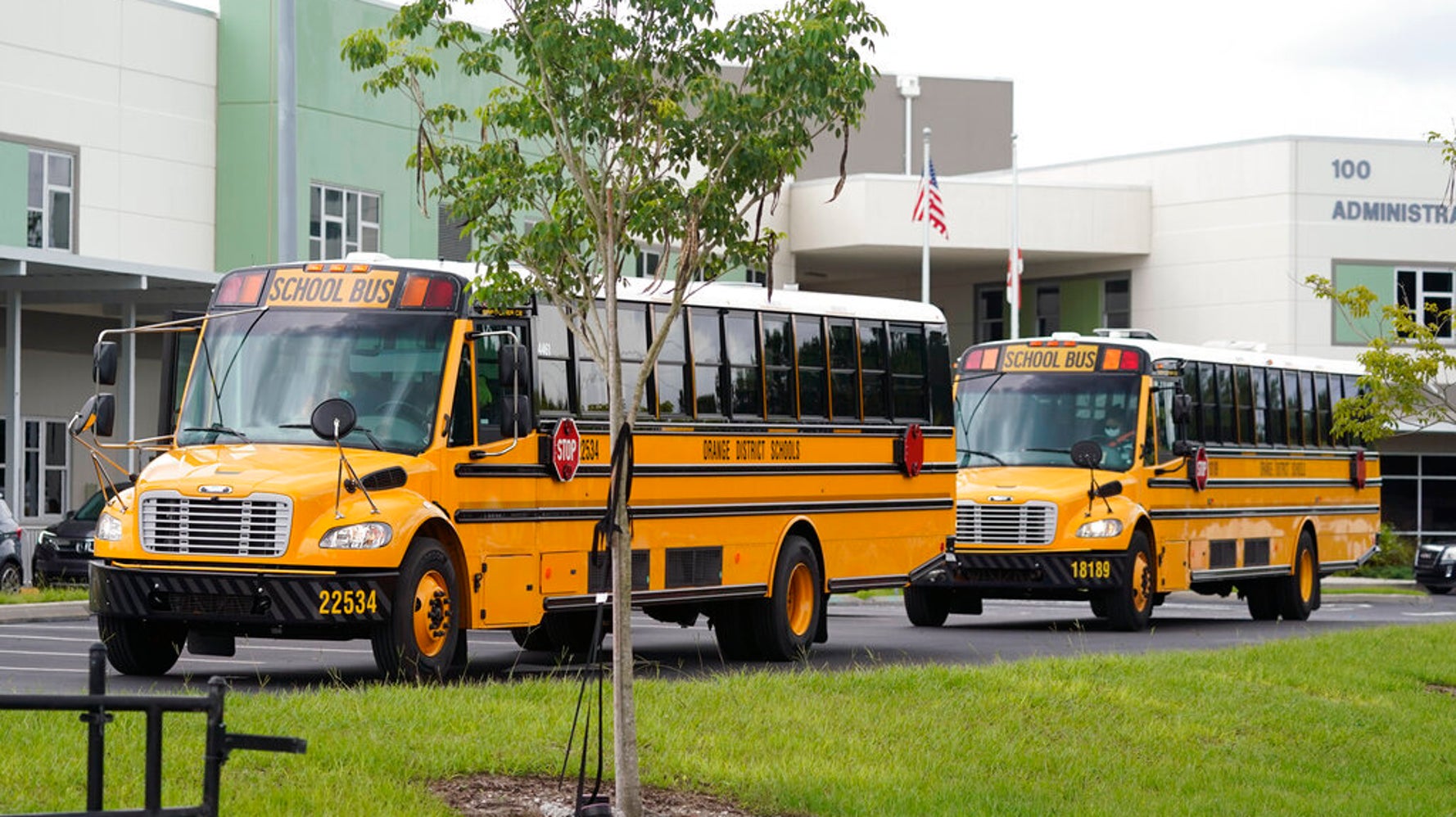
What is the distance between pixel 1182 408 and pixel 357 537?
492 inches

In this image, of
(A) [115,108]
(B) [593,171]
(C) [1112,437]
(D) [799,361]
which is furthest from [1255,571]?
(A) [115,108]

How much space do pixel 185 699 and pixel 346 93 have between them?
36048 millimetres

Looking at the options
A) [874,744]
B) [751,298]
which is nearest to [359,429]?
[751,298]

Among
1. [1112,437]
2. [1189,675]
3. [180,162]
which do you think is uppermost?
[180,162]

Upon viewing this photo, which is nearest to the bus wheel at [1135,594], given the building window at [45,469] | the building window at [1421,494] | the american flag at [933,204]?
the building window at [45,469]

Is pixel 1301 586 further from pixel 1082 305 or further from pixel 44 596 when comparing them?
pixel 1082 305

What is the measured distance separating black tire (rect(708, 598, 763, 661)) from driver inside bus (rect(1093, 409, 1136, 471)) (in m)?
6.71

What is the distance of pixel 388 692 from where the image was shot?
42.5 feet

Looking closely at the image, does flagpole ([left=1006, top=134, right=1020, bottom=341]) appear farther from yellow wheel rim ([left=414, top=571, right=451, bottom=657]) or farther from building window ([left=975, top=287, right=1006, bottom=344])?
yellow wheel rim ([left=414, top=571, right=451, bottom=657])

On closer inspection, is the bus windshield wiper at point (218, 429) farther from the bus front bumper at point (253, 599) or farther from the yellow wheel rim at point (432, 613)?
the yellow wheel rim at point (432, 613)

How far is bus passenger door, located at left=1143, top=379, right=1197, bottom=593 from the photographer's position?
80.9ft

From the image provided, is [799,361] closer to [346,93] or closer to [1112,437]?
[1112,437]

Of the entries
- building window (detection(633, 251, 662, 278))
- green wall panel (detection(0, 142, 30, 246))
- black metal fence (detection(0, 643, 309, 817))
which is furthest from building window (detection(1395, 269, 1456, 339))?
black metal fence (detection(0, 643, 309, 817))

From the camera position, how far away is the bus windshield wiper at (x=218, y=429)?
613 inches
